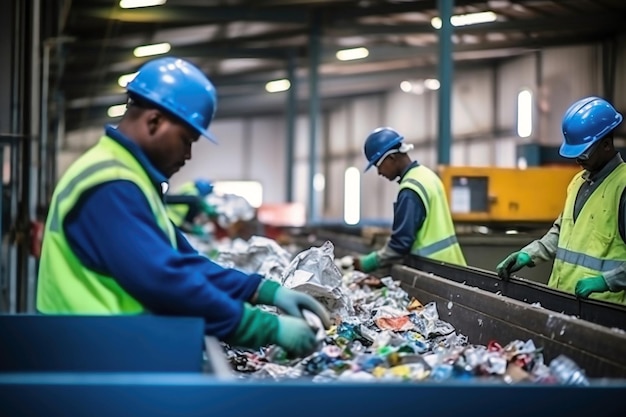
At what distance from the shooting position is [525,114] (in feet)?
51.0

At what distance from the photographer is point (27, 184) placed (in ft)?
25.1

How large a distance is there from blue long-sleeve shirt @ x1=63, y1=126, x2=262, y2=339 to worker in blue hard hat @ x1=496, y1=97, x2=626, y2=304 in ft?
7.10

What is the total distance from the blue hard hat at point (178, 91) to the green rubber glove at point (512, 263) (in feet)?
6.92

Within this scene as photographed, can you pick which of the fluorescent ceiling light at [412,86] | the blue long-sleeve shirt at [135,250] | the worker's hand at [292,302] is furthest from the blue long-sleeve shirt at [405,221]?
the fluorescent ceiling light at [412,86]

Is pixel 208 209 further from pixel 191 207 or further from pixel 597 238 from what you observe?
pixel 597 238

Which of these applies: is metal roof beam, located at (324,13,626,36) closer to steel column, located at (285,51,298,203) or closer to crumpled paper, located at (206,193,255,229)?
steel column, located at (285,51,298,203)

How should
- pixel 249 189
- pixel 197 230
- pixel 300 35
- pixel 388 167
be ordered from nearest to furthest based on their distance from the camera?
1. pixel 388 167
2. pixel 197 230
3. pixel 300 35
4. pixel 249 189

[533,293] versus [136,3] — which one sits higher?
[136,3]

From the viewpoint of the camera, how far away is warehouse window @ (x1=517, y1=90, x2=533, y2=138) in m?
15.4

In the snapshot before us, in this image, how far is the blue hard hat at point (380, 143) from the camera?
18.2 ft

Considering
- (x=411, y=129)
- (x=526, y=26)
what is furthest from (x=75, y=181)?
(x=411, y=129)

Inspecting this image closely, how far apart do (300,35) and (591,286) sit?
12835mm

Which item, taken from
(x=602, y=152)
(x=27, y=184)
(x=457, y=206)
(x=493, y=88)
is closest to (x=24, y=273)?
(x=27, y=184)

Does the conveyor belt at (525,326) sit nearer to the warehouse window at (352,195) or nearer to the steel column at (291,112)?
the steel column at (291,112)
